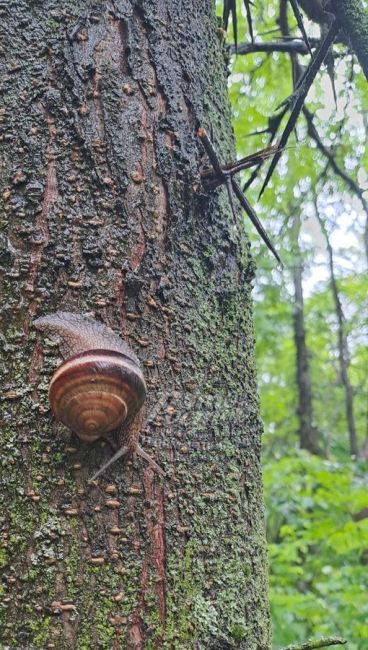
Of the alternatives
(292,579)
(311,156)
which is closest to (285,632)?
(292,579)

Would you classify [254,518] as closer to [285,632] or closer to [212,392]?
[212,392]

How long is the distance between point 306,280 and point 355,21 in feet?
26.6

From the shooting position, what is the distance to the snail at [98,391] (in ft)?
3.14

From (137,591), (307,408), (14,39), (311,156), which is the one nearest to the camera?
(137,591)

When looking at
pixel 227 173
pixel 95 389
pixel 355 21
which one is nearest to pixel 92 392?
pixel 95 389

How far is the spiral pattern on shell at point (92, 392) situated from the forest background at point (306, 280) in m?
0.53

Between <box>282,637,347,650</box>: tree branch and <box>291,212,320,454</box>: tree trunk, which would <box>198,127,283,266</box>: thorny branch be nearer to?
<box>282,637,347,650</box>: tree branch

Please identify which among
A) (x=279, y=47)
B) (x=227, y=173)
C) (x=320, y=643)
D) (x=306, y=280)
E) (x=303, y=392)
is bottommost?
(x=320, y=643)

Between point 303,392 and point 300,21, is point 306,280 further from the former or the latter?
point 300,21

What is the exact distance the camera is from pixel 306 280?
9562 millimetres

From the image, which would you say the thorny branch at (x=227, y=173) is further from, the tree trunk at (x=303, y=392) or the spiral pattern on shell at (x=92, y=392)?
the tree trunk at (x=303, y=392)

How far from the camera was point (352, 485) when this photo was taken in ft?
15.1

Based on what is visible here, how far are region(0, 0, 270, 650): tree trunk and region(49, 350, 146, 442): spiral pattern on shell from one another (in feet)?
0.19

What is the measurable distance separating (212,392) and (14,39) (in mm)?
837
